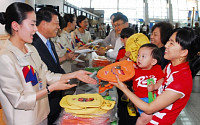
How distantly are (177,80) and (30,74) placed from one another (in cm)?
108

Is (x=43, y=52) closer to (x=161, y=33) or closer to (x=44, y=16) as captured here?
(x=44, y=16)

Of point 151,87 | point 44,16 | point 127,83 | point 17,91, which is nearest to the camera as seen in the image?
point 17,91

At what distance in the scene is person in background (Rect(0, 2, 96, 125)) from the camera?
1.32m

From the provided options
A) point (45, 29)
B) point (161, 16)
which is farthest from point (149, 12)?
point (45, 29)

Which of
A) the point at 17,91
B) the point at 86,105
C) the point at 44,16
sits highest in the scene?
the point at 44,16

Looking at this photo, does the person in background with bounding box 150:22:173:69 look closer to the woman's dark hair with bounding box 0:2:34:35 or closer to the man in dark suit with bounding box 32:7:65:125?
the man in dark suit with bounding box 32:7:65:125

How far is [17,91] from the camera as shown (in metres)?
1.33

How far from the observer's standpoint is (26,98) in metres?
1.37

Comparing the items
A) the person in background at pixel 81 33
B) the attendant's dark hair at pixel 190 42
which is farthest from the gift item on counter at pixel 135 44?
the person in background at pixel 81 33

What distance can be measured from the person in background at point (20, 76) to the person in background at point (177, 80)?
0.64 m

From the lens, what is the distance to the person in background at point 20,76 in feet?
4.33

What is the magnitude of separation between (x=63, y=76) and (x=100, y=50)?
2163mm

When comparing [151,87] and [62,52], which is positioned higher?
[62,52]

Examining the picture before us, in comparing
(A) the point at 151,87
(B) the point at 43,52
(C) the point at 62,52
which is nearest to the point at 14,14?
(B) the point at 43,52
